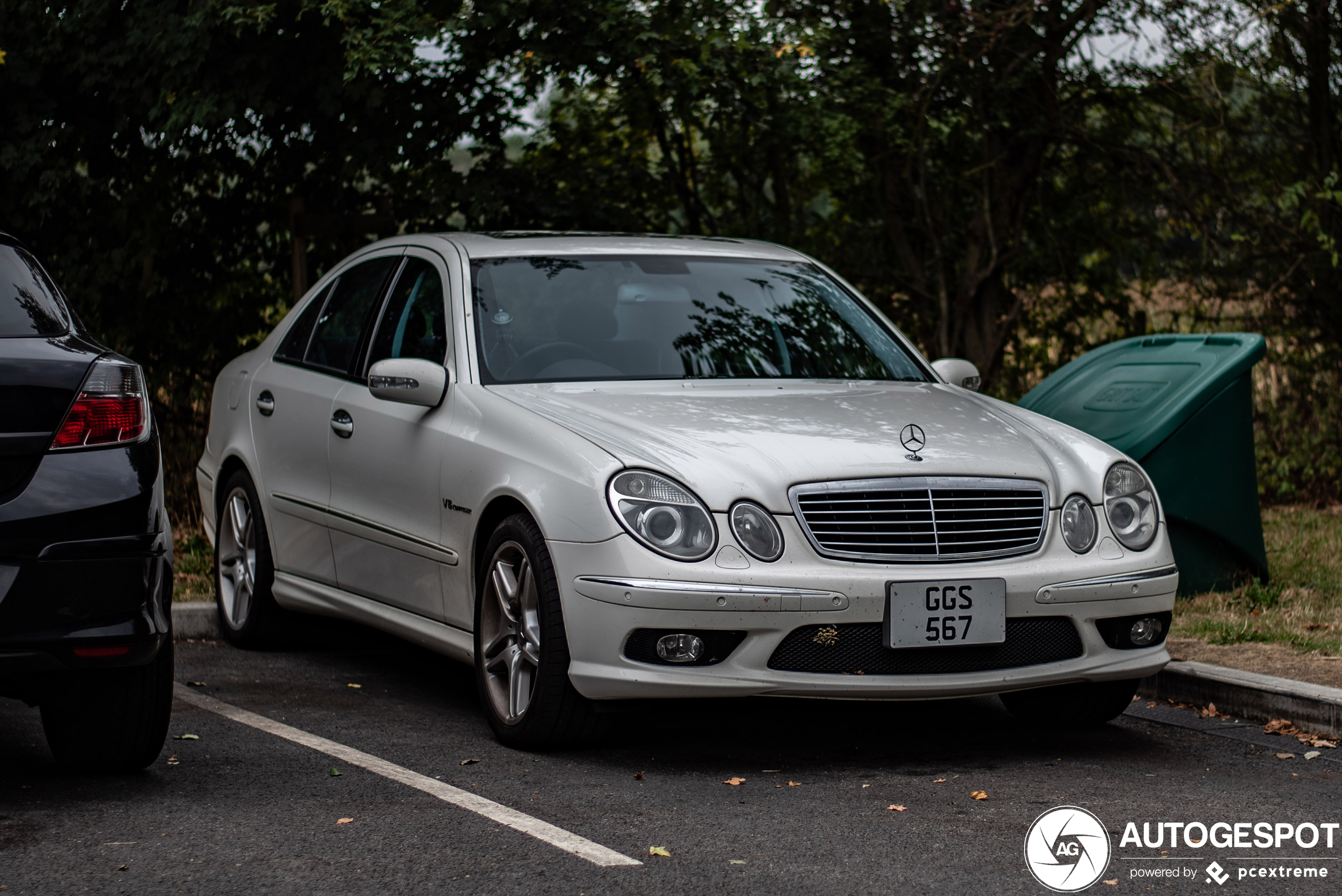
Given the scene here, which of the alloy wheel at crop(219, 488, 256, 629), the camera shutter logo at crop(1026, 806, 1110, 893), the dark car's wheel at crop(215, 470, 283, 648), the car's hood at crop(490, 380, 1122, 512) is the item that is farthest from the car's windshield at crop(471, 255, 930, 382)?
the camera shutter logo at crop(1026, 806, 1110, 893)

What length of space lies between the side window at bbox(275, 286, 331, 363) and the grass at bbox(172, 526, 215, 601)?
100cm

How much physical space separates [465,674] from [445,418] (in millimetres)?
1471

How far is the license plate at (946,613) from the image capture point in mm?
4914

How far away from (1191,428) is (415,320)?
335 cm

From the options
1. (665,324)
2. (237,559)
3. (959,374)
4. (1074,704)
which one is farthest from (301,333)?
(1074,704)

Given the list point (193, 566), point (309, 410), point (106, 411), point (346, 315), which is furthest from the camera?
point (193, 566)

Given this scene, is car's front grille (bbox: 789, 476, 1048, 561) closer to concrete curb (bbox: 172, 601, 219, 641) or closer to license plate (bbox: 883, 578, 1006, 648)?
license plate (bbox: 883, 578, 1006, 648)

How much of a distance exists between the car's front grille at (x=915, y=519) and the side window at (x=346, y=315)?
2.43 meters

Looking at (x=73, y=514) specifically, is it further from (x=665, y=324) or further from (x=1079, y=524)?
A: (x=1079, y=524)

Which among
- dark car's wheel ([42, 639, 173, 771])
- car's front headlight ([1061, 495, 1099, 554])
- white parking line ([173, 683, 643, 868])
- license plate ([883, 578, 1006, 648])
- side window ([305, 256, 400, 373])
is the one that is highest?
side window ([305, 256, 400, 373])

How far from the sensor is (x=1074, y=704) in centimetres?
574

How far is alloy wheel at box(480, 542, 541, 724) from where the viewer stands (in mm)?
5227

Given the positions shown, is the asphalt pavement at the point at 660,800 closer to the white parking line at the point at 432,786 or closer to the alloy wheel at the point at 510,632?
the white parking line at the point at 432,786

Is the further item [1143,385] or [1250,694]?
[1143,385]
